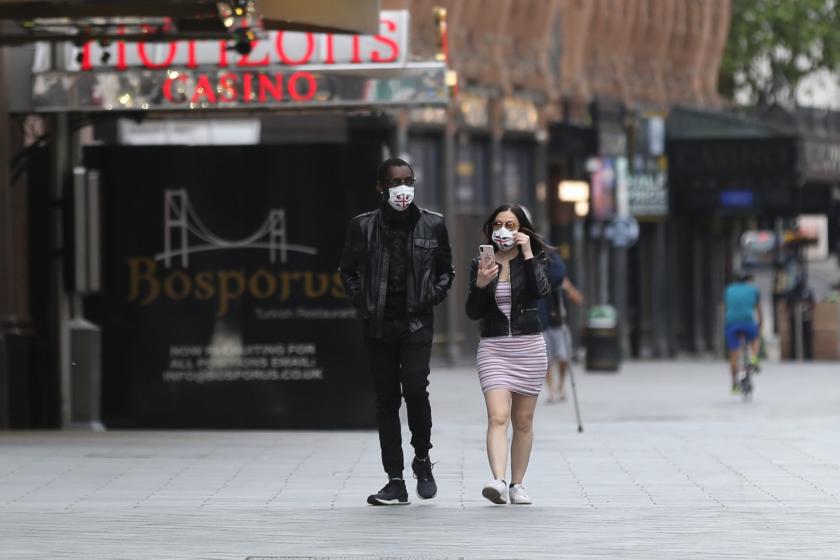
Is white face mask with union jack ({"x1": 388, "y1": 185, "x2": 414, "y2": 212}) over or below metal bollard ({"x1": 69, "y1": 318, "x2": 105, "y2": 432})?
over

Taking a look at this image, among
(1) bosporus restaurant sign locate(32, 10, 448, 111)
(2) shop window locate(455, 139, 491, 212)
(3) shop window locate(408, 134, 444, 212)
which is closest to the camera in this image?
(1) bosporus restaurant sign locate(32, 10, 448, 111)

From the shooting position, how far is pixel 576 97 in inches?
1654

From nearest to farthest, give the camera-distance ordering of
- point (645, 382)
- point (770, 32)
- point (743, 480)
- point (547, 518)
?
point (547, 518)
point (743, 480)
point (645, 382)
point (770, 32)

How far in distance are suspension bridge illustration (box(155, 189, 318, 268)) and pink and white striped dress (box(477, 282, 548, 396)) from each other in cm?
604

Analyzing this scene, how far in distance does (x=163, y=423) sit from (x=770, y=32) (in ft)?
159

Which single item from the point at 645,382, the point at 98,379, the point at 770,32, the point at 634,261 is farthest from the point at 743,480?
the point at 770,32

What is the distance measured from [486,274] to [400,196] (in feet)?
2.16

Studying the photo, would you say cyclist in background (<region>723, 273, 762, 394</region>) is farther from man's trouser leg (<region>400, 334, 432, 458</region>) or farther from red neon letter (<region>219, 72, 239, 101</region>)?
man's trouser leg (<region>400, 334, 432, 458</region>)

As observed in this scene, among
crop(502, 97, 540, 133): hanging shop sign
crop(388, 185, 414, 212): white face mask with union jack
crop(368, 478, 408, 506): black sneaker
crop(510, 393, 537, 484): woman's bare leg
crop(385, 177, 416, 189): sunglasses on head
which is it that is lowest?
crop(368, 478, 408, 506): black sneaker

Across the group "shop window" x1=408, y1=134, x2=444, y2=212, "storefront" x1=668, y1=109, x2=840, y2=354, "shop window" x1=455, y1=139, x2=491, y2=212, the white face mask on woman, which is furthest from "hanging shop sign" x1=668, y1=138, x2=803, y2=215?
the white face mask on woman

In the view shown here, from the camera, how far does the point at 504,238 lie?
12.3 m

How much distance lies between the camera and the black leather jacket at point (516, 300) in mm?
12352

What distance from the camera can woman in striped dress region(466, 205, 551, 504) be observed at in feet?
40.5

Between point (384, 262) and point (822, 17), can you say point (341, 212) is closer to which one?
point (384, 262)
